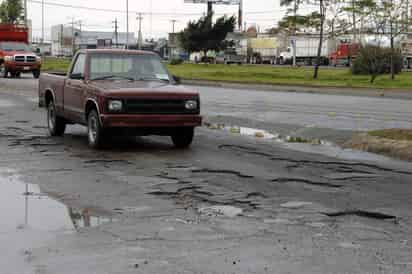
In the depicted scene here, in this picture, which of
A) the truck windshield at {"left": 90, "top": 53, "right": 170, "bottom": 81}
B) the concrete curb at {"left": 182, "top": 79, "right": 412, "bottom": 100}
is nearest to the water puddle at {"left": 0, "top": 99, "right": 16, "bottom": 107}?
the truck windshield at {"left": 90, "top": 53, "right": 170, "bottom": 81}

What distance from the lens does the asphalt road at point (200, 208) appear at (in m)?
5.70

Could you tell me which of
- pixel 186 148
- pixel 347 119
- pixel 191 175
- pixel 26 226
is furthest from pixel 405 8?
pixel 26 226

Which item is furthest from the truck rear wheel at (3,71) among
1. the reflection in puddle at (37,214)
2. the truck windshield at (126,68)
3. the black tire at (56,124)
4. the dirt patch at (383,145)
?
the reflection in puddle at (37,214)

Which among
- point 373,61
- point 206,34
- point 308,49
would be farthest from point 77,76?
point 308,49

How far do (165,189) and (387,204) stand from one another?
8.52 feet

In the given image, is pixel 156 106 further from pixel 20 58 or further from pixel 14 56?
pixel 14 56

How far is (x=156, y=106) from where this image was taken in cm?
1200

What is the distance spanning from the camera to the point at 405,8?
135 feet

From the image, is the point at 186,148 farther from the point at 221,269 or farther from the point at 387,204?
the point at 221,269

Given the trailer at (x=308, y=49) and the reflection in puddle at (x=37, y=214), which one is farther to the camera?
the trailer at (x=308, y=49)

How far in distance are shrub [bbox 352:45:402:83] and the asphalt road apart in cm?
2763

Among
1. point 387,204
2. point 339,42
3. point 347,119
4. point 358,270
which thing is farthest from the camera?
point 339,42

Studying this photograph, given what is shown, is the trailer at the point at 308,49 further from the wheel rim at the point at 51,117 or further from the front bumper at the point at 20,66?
the wheel rim at the point at 51,117

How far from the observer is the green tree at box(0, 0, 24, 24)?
68.4 m
